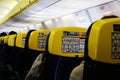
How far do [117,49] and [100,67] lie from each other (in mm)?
144

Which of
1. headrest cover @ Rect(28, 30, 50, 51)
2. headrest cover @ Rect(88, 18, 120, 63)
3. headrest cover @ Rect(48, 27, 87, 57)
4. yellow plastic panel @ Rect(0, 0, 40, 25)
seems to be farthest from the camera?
yellow plastic panel @ Rect(0, 0, 40, 25)

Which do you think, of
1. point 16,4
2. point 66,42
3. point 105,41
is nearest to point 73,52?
point 66,42

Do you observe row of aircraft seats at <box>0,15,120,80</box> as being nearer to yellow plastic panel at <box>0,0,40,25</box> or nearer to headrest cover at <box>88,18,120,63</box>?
headrest cover at <box>88,18,120,63</box>

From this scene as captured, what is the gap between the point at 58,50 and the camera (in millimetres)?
2244

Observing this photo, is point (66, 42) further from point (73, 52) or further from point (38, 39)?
point (38, 39)

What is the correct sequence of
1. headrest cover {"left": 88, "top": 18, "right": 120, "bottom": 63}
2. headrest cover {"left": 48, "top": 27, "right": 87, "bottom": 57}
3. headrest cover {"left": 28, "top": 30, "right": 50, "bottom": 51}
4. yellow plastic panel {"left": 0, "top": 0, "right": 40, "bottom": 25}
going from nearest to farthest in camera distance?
headrest cover {"left": 88, "top": 18, "right": 120, "bottom": 63}
headrest cover {"left": 48, "top": 27, "right": 87, "bottom": 57}
headrest cover {"left": 28, "top": 30, "right": 50, "bottom": 51}
yellow plastic panel {"left": 0, "top": 0, "right": 40, "bottom": 25}

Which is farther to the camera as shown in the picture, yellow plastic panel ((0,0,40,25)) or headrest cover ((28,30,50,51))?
yellow plastic panel ((0,0,40,25))

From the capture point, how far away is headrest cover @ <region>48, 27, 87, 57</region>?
2236 millimetres

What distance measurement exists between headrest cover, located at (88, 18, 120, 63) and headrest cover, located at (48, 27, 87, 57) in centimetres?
82

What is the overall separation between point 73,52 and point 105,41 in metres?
0.93

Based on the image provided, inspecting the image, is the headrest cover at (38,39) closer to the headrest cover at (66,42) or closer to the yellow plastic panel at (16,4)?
the headrest cover at (66,42)

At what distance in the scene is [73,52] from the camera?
230 centimetres

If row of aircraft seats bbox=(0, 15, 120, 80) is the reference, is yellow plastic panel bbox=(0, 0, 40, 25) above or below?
above

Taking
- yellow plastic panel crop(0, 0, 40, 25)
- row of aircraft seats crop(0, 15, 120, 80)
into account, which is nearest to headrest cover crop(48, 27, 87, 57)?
row of aircraft seats crop(0, 15, 120, 80)
